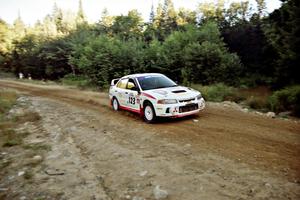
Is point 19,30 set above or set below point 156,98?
above

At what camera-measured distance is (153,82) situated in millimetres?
11461

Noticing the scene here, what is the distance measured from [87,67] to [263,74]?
17.2 meters

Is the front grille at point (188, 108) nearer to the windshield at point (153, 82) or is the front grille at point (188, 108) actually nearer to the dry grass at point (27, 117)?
the windshield at point (153, 82)

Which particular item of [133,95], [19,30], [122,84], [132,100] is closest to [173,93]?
[133,95]

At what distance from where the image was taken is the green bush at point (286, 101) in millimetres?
11828

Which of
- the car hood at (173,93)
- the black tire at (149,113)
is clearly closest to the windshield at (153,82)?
the car hood at (173,93)

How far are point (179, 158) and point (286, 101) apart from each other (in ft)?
25.7

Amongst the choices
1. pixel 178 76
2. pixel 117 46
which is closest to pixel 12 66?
pixel 117 46

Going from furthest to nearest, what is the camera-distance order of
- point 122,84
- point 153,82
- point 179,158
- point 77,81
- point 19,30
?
point 19,30 < point 77,81 < point 122,84 < point 153,82 < point 179,158

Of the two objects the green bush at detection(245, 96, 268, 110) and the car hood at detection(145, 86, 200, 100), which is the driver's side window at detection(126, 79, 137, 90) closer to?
the car hood at detection(145, 86, 200, 100)

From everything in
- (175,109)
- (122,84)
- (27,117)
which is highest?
(122,84)

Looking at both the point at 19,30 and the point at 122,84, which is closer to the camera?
the point at 122,84

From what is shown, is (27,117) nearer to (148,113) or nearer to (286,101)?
(148,113)

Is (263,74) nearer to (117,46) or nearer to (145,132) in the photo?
(117,46)
